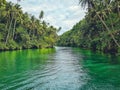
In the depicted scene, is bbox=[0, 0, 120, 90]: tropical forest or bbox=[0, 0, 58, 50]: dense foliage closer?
bbox=[0, 0, 120, 90]: tropical forest

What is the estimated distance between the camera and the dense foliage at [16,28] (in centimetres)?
6856

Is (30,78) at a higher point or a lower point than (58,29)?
lower

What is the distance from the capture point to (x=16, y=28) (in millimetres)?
78375

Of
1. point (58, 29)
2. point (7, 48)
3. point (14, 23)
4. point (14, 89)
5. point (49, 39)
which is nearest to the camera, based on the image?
point (14, 89)

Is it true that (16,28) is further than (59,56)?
Yes

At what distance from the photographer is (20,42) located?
7938cm

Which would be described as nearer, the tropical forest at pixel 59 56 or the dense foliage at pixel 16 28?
the tropical forest at pixel 59 56

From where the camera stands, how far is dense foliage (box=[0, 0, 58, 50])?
225ft

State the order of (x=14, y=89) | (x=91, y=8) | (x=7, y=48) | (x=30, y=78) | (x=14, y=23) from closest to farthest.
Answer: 1. (x=14, y=89)
2. (x=30, y=78)
3. (x=91, y=8)
4. (x=7, y=48)
5. (x=14, y=23)

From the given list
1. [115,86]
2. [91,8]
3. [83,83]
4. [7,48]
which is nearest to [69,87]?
[83,83]

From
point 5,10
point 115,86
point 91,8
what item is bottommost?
point 115,86

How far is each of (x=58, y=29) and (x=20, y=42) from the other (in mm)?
51064

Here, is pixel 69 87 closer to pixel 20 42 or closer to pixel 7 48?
pixel 7 48

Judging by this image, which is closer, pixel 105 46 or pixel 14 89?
pixel 14 89
